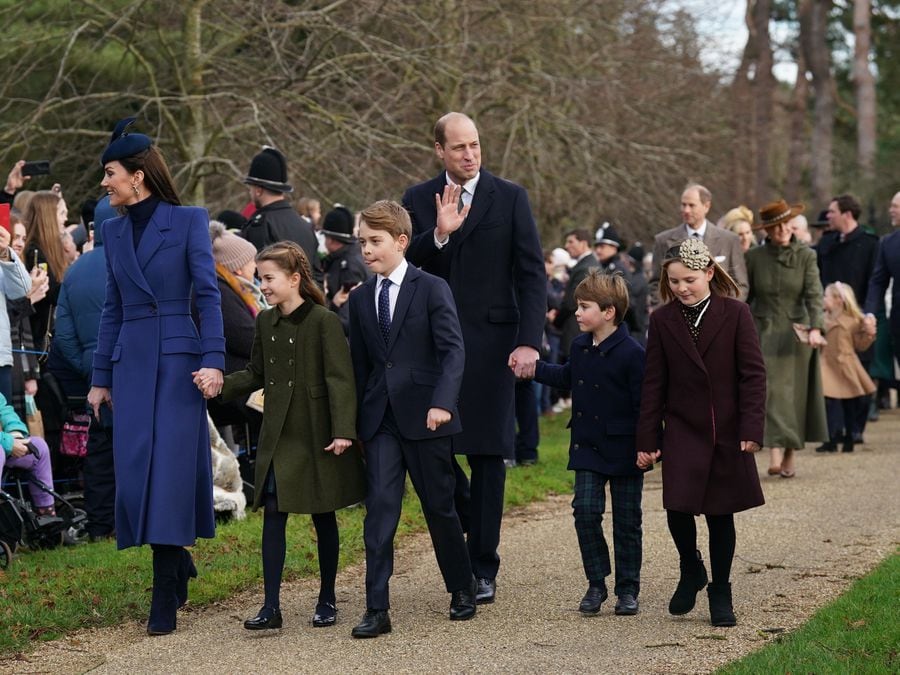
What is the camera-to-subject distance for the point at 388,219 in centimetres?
655

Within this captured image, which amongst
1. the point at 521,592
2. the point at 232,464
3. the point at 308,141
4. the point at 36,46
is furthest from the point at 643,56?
the point at 521,592

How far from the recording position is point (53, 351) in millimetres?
9461

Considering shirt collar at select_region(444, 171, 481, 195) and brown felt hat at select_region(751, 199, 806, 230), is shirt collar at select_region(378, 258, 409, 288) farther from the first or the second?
brown felt hat at select_region(751, 199, 806, 230)

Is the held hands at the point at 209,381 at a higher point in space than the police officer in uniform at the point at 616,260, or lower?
lower

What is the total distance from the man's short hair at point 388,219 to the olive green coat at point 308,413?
0.44 meters

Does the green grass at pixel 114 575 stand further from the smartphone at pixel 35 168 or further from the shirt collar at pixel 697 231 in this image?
the shirt collar at pixel 697 231

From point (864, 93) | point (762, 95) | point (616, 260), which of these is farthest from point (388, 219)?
point (864, 93)

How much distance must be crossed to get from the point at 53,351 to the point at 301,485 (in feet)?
11.5

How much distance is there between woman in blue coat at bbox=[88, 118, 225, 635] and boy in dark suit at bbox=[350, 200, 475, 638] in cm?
71

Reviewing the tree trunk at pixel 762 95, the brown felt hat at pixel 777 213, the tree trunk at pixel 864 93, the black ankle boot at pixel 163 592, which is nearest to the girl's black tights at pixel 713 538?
the black ankle boot at pixel 163 592

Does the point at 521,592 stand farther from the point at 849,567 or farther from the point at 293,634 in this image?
the point at 849,567

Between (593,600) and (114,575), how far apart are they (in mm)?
2524

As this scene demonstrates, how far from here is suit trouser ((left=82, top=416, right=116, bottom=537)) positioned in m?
9.04

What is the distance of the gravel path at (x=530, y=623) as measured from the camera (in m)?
5.92
